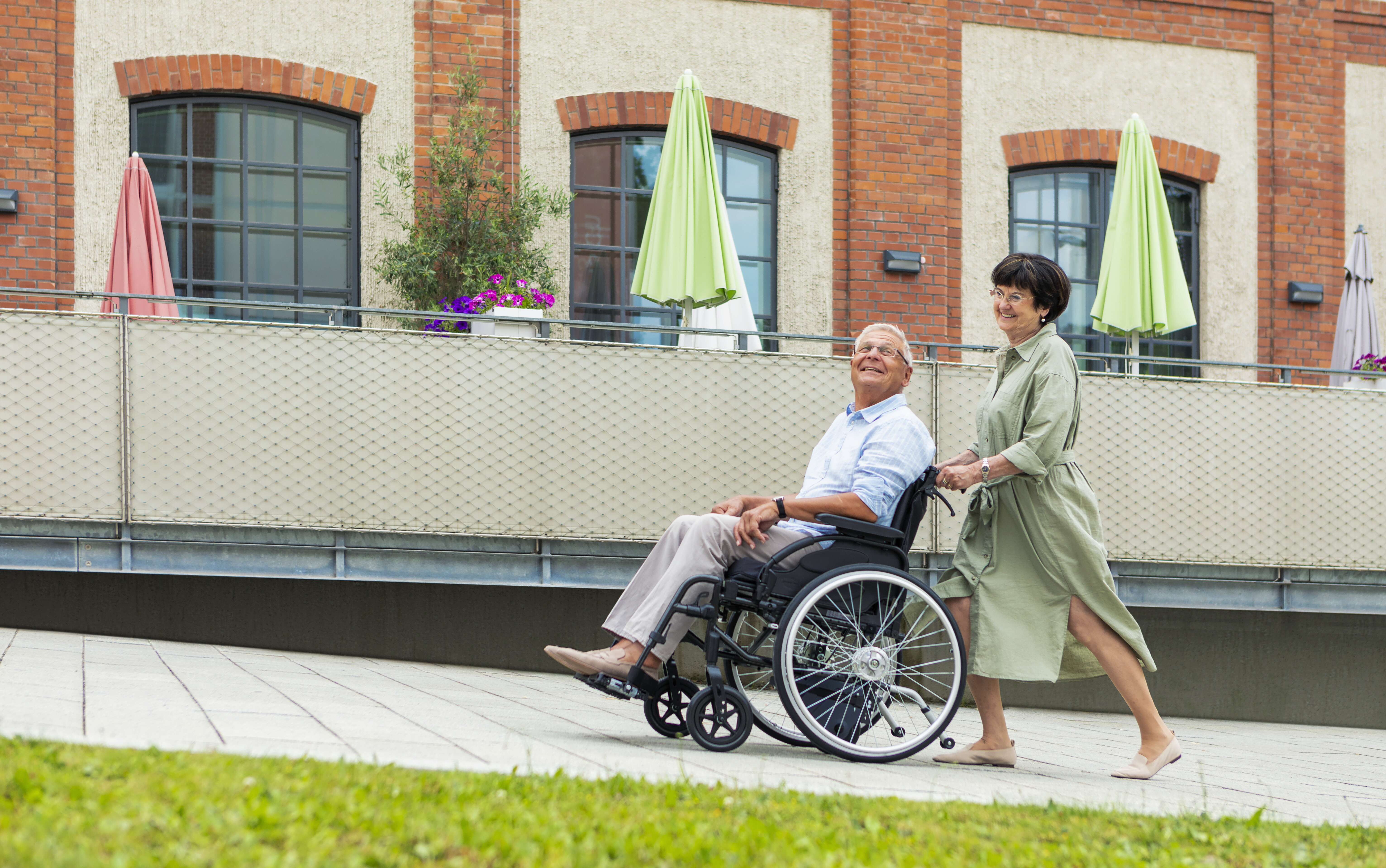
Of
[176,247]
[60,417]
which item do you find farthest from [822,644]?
[176,247]

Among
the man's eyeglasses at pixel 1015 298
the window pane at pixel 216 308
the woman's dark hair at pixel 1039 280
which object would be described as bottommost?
the man's eyeglasses at pixel 1015 298

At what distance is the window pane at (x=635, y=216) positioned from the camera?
10.1 m

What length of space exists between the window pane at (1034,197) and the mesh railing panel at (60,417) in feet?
24.8

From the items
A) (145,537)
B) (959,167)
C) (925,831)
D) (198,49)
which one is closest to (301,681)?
(145,537)

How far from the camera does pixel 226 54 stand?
924 cm

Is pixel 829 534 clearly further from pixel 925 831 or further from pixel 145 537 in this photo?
pixel 145 537

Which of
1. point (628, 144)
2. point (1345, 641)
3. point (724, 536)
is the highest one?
point (628, 144)

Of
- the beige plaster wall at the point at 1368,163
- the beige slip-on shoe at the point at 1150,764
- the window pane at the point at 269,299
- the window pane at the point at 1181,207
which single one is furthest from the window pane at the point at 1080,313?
the beige slip-on shoe at the point at 1150,764

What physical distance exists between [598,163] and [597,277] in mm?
948

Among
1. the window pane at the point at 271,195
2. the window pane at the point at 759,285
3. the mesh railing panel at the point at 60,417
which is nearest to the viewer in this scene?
the mesh railing panel at the point at 60,417

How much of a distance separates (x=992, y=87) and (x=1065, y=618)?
7.27 m

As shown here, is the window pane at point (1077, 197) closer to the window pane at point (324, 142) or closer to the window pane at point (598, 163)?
the window pane at point (598, 163)

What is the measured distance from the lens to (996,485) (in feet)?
15.3

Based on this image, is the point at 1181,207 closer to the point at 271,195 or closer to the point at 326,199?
the point at 326,199
